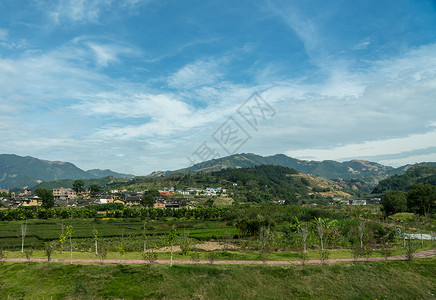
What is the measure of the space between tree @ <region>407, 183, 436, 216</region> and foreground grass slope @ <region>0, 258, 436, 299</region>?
134 feet

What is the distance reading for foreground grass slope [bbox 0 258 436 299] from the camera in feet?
53.5

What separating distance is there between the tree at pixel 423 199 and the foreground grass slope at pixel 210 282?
40.8 metres

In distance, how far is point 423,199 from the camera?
53.0 meters

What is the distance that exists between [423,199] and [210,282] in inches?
2073

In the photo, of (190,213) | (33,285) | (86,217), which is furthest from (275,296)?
(86,217)

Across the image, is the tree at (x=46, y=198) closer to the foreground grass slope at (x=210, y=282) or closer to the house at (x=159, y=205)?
the house at (x=159, y=205)

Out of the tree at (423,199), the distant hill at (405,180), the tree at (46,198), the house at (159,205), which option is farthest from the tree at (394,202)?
the distant hill at (405,180)

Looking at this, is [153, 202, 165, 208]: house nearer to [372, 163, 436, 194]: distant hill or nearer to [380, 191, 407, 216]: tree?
[380, 191, 407, 216]: tree

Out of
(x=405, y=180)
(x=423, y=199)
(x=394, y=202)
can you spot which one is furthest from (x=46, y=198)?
(x=405, y=180)

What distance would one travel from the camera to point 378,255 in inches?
950

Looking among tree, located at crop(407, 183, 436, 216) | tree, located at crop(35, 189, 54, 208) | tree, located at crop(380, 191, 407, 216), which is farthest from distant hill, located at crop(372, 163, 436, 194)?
tree, located at crop(35, 189, 54, 208)

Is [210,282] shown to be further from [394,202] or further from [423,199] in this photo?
[423,199]

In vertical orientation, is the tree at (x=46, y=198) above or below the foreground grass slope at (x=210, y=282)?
above

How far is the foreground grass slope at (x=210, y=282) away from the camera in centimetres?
1631
